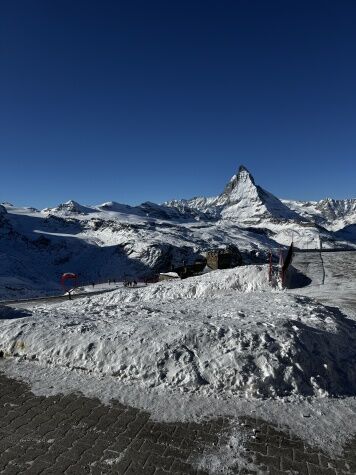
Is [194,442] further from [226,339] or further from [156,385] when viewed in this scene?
[226,339]

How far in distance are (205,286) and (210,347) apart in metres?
12.0

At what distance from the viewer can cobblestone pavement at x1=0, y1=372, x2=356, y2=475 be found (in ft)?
20.2

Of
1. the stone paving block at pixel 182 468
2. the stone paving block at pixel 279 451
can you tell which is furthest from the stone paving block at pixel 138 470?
the stone paving block at pixel 279 451

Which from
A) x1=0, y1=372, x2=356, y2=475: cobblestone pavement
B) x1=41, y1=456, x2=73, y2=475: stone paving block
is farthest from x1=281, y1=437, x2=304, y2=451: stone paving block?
x1=41, y1=456, x2=73, y2=475: stone paving block

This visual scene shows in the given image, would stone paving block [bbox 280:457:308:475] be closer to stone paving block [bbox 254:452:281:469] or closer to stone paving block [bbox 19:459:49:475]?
stone paving block [bbox 254:452:281:469]

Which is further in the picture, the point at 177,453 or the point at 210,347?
the point at 210,347

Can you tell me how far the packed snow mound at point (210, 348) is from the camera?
29.0ft

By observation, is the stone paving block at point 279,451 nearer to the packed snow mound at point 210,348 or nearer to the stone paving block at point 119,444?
the packed snow mound at point 210,348

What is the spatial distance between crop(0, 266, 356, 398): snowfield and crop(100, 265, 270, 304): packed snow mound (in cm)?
718

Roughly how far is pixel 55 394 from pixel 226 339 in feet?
14.9

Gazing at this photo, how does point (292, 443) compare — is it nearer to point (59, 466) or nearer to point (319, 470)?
point (319, 470)

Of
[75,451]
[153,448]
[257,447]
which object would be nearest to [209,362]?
[257,447]

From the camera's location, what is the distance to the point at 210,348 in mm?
9750

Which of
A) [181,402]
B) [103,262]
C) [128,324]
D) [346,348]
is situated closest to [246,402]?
[181,402]
